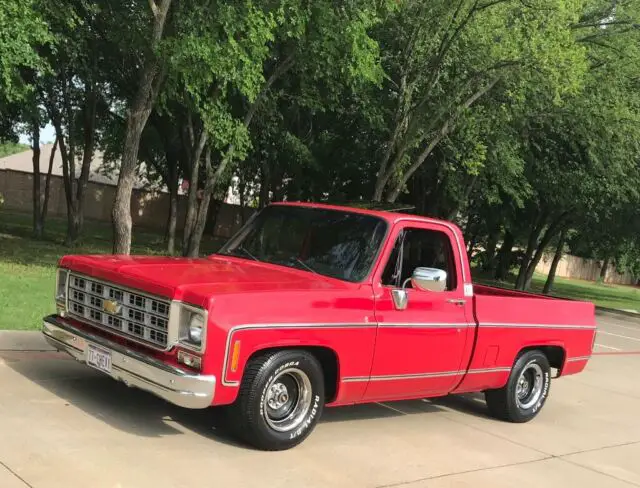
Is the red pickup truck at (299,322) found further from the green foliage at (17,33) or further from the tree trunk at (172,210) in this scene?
the tree trunk at (172,210)

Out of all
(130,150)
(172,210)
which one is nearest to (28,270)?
(130,150)

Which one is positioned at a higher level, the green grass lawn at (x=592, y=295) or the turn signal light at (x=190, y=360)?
the turn signal light at (x=190, y=360)

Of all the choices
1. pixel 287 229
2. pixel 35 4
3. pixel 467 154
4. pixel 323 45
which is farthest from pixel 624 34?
pixel 287 229

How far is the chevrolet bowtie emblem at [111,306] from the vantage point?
5.61 m

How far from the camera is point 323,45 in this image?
16.3 metres

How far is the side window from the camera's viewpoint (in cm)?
630

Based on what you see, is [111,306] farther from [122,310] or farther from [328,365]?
[328,365]

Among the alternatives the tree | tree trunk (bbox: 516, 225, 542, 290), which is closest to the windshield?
the tree

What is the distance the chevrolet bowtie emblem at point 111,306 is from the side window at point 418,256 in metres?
2.20

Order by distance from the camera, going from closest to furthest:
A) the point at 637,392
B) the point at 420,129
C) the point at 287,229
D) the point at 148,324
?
the point at 148,324
the point at 287,229
the point at 637,392
the point at 420,129

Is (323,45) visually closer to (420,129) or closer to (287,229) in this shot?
(420,129)

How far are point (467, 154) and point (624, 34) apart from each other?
194 inches

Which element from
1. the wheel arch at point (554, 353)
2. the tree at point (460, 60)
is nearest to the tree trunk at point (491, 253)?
the tree at point (460, 60)

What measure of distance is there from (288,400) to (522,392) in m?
3.38
